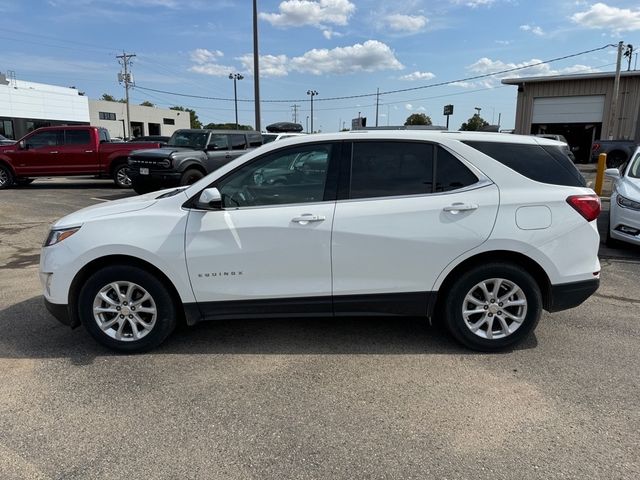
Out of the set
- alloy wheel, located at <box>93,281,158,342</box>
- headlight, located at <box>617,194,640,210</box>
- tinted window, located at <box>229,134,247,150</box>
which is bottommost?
alloy wheel, located at <box>93,281,158,342</box>

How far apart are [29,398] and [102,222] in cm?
131

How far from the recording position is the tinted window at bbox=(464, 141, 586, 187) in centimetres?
381

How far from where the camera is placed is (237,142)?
13414 millimetres

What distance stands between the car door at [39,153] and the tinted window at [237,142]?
591 cm

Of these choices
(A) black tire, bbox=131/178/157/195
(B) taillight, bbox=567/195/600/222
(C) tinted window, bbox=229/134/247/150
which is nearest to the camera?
(B) taillight, bbox=567/195/600/222

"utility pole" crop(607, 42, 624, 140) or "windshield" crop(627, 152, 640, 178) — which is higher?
"utility pole" crop(607, 42, 624, 140)

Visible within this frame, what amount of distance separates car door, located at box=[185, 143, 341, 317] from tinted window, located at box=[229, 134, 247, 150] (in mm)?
9871

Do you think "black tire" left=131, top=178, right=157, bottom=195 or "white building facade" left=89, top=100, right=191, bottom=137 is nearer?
"black tire" left=131, top=178, right=157, bottom=195

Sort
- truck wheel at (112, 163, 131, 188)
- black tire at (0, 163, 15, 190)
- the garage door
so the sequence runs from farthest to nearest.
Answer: the garage door → black tire at (0, 163, 15, 190) → truck wheel at (112, 163, 131, 188)

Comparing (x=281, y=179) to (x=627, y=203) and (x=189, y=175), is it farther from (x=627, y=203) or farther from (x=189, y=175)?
(x=189, y=175)

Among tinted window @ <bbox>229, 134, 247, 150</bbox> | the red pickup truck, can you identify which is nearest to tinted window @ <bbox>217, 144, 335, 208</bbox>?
tinted window @ <bbox>229, 134, 247, 150</bbox>

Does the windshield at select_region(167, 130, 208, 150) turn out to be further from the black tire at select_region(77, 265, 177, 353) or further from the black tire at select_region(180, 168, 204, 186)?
the black tire at select_region(77, 265, 177, 353)

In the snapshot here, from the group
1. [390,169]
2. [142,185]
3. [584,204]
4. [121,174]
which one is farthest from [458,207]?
[121,174]

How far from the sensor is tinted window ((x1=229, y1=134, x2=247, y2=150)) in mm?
13336
